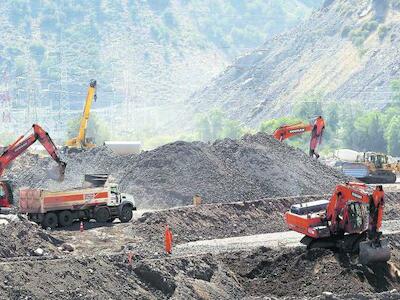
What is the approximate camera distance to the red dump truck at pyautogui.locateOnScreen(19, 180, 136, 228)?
55.8 metres

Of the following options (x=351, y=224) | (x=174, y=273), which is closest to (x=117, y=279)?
(x=174, y=273)

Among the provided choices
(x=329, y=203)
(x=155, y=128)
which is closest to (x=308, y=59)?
(x=155, y=128)

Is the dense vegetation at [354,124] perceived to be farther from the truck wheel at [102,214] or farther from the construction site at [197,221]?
the truck wheel at [102,214]

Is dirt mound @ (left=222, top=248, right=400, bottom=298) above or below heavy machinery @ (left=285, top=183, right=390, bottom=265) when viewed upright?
below

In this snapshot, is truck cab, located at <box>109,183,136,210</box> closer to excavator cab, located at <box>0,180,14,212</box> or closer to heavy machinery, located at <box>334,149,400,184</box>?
excavator cab, located at <box>0,180,14,212</box>

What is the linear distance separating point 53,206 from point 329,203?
12.9 metres

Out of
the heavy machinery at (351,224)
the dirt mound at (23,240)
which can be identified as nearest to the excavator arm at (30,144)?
the dirt mound at (23,240)

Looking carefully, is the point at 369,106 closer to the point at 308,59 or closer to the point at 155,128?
the point at 308,59

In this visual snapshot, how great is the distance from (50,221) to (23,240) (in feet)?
27.2

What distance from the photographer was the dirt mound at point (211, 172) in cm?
6662

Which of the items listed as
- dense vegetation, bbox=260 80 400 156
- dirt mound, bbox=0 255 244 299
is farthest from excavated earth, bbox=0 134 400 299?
dense vegetation, bbox=260 80 400 156

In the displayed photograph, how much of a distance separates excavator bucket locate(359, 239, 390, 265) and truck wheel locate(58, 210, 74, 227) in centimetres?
1462

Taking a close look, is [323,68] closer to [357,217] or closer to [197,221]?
[197,221]

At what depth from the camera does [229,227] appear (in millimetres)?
59750
